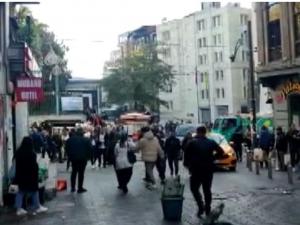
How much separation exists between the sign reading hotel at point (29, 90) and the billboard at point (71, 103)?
88.6 ft

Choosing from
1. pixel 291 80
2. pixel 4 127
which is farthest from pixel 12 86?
pixel 291 80

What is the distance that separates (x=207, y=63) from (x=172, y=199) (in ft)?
275

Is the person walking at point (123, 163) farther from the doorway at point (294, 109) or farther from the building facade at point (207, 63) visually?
the building facade at point (207, 63)

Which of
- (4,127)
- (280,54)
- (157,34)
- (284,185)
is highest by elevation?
(157,34)

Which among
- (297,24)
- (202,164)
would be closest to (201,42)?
(297,24)

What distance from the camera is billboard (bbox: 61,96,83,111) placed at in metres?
45.4

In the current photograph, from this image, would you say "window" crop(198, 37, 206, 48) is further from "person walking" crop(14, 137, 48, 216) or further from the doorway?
"person walking" crop(14, 137, 48, 216)

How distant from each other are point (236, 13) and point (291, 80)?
62244 millimetres

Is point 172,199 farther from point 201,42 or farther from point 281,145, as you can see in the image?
point 201,42

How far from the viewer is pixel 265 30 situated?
34031 millimetres

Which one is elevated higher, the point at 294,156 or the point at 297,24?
the point at 297,24

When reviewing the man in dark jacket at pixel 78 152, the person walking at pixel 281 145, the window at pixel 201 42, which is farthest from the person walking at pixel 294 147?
the window at pixel 201 42

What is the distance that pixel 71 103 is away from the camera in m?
45.4

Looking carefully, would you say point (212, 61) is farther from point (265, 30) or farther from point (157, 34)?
point (265, 30)
